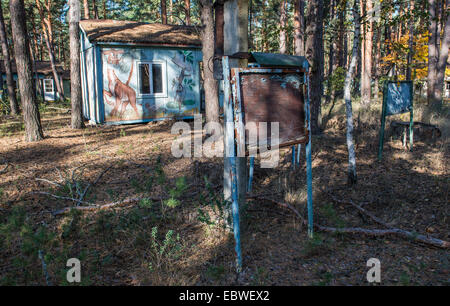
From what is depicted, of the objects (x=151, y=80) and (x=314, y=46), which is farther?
(x=151, y=80)

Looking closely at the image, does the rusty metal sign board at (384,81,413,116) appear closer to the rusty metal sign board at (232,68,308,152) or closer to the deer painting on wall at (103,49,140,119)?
the rusty metal sign board at (232,68,308,152)

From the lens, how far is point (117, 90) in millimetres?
12539

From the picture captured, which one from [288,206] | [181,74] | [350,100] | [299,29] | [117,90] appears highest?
[299,29]

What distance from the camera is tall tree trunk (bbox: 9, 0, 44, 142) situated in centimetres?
889

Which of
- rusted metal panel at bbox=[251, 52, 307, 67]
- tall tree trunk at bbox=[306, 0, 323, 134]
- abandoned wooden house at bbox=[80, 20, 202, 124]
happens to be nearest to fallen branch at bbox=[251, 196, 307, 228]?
rusted metal panel at bbox=[251, 52, 307, 67]

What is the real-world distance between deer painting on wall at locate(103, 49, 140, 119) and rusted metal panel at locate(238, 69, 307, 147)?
1044 centimetres

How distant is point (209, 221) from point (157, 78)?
36.4 ft

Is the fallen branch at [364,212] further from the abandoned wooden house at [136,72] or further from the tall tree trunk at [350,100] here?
the abandoned wooden house at [136,72]

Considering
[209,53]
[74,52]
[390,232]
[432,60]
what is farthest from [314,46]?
[432,60]


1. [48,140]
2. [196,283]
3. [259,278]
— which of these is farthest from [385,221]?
[48,140]

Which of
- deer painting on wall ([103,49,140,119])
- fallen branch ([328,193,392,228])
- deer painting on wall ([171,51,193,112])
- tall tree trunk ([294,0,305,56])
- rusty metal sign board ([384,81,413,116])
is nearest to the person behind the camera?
Answer: fallen branch ([328,193,392,228])

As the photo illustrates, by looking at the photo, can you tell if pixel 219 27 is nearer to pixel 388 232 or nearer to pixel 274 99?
pixel 274 99

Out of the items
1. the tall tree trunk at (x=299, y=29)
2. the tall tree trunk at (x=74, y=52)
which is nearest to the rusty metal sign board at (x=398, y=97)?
the tall tree trunk at (x=299, y=29)

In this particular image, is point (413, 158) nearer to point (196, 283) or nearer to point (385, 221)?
point (385, 221)
